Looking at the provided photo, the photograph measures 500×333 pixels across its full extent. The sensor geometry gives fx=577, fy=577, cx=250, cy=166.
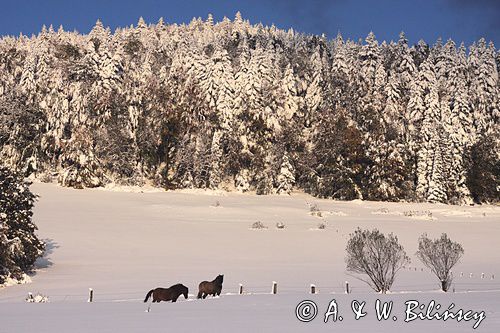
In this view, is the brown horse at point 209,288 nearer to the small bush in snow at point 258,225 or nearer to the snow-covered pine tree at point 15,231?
the snow-covered pine tree at point 15,231

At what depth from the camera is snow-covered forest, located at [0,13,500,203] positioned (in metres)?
64.1

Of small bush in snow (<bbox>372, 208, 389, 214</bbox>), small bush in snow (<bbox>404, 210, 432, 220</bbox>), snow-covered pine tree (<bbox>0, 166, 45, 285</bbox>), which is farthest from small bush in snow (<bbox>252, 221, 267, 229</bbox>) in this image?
snow-covered pine tree (<bbox>0, 166, 45, 285</bbox>)

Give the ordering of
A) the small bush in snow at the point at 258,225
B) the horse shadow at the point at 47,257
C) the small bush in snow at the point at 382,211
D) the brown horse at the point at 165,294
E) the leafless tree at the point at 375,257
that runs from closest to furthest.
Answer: the brown horse at the point at 165,294 → the leafless tree at the point at 375,257 → the horse shadow at the point at 47,257 → the small bush in snow at the point at 258,225 → the small bush in snow at the point at 382,211

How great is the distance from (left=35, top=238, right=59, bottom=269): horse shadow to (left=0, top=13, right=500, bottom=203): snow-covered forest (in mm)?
26566

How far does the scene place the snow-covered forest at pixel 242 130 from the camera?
64.1m

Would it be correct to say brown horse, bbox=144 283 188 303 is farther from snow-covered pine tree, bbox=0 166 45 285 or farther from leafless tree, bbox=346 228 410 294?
snow-covered pine tree, bbox=0 166 45 285

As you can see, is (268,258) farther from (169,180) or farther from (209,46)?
(209,46)

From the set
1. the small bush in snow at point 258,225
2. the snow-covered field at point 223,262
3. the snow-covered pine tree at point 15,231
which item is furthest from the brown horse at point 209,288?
the small bush in snow at point 258,225

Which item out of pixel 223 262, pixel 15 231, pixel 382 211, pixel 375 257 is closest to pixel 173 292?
pixel 375 257

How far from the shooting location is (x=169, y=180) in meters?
66.9

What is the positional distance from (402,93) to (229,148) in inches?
1021

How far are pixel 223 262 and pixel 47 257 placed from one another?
28.9 feet

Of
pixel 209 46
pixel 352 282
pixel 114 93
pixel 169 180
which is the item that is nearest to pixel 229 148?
pixel 169 180

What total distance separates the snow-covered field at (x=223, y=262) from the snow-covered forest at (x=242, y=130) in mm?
9332
